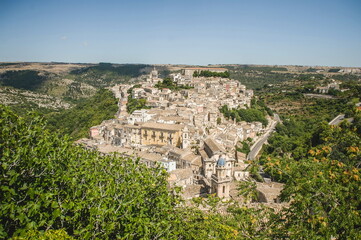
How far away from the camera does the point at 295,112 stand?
79.8 meters

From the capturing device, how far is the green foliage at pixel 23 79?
14482 cm

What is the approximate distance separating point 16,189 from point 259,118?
66836 millimetres

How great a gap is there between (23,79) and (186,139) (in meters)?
158

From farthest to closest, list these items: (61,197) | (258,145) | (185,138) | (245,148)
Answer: (258,145) → (245,148) → (185,138) → (61,197)

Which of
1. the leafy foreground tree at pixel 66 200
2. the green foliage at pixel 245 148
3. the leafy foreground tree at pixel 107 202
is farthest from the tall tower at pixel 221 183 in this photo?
the green foliage at pixel 245 148

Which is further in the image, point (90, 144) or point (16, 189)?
point (90, 144)

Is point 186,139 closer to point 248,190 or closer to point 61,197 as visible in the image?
point 248,190

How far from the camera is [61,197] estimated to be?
8.27 m

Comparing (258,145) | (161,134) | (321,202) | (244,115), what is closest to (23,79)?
(244,115)

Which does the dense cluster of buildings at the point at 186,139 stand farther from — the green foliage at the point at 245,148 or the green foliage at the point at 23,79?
the green foliage at the point at 23,79

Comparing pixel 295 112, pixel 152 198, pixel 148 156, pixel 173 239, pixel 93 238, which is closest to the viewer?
pixel 93 238

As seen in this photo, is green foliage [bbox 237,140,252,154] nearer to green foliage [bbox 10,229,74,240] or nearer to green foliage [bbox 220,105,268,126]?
green foliage [bbox 220,105,268,126]

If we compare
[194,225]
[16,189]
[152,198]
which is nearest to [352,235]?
[194,225]

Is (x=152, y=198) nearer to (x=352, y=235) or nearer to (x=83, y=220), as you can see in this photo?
(x=83, y=220)
